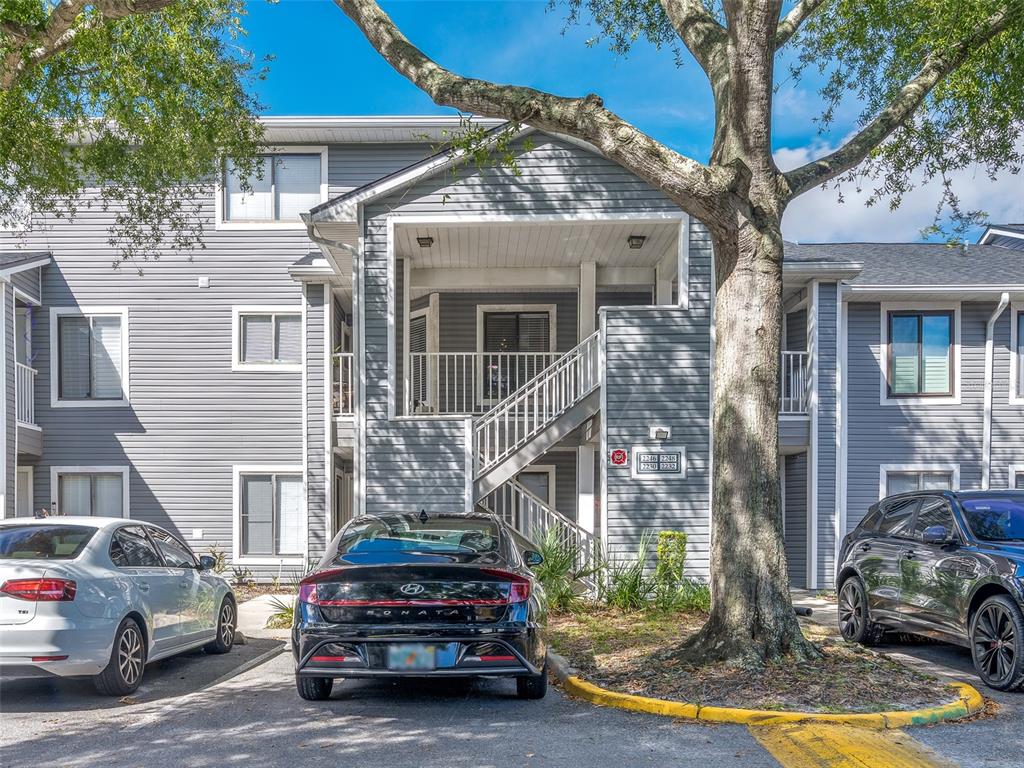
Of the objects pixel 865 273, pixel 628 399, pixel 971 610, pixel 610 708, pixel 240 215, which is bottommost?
pixel 610 708

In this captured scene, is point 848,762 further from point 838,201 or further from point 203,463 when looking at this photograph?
point 203,463

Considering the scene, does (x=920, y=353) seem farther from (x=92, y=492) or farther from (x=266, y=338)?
(x=92, y=492)

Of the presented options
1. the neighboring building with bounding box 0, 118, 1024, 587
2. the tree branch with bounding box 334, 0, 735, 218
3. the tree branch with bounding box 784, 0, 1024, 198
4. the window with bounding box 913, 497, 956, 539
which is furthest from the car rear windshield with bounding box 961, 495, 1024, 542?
the neighboring building with bounding box 0, 118, 1024, 587

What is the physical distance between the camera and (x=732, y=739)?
20.3 feet

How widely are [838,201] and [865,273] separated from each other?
5794mm

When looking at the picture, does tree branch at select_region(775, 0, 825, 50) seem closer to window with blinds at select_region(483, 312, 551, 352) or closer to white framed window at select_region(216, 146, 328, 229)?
window with blinds at select_region(483, 312, 551, 352)

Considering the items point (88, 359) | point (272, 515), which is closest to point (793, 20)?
point (272, 515)

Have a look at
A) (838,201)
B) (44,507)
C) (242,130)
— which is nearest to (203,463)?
(44,507)

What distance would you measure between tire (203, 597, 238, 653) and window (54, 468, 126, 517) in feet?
29.1

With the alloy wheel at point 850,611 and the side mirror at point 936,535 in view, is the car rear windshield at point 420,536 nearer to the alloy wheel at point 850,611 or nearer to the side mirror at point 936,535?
the side mirror at point 936,535

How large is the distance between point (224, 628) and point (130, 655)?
2368mm

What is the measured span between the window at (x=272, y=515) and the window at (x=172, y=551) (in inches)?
329

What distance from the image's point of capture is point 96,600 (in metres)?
7.28

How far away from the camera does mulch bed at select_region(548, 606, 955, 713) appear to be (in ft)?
22.3
